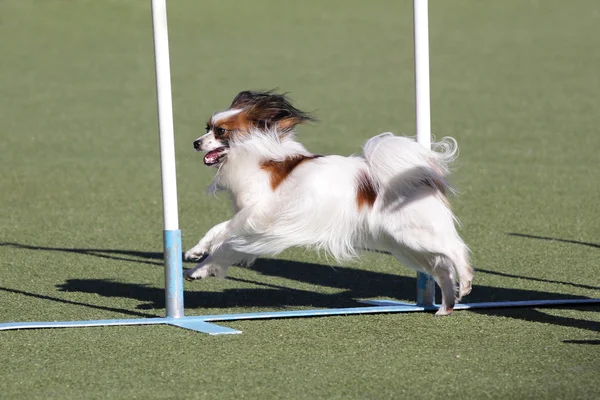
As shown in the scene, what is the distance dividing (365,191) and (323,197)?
0.71ft

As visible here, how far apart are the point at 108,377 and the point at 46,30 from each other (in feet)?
59.1

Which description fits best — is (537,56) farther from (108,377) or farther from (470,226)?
(108,377)

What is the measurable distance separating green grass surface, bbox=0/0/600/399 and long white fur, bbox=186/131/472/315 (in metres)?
0.36

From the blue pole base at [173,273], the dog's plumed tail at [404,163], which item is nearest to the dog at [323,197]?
the dog's plumed tail at [404,163]

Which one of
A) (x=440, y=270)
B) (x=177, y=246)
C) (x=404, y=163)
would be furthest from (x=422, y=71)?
(x=177, y=246)

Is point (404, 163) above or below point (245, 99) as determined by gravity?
below

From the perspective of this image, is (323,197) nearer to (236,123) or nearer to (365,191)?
(365,191)

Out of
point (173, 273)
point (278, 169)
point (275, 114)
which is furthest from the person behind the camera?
point (275, 114)

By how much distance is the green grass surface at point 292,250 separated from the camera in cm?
420

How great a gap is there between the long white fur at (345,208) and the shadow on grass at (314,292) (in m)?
0.47

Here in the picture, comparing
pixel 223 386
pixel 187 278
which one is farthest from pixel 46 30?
pixel 223 386

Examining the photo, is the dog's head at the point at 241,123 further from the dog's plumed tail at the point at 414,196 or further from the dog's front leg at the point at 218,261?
the dog's plumed tail at the point at 414,196

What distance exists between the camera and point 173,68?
18078 mm

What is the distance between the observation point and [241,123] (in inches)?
207
